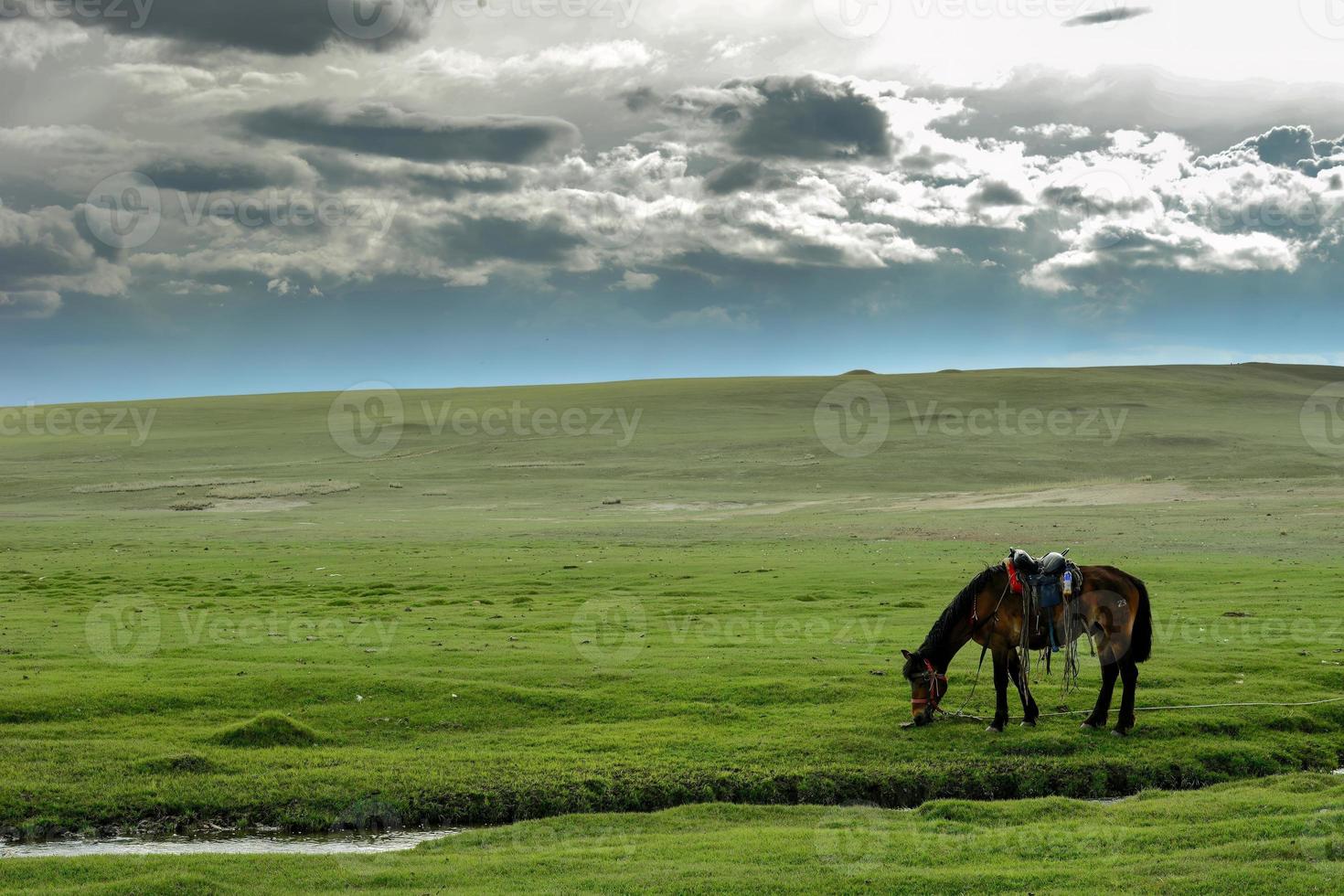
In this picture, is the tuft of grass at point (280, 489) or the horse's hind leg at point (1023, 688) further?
the tuft of grass at point (280, 489)

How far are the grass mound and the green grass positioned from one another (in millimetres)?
3839

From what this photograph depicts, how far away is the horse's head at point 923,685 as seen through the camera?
50.9 feet

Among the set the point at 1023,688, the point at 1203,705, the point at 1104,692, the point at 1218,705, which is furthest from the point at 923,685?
the point at 1218,705

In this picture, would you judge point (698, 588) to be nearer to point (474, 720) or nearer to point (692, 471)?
point (474, 720)

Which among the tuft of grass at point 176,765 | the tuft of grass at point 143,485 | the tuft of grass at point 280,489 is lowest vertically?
the tuft of grass at point 176,765

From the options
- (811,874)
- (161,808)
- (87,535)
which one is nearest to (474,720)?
(161,808)

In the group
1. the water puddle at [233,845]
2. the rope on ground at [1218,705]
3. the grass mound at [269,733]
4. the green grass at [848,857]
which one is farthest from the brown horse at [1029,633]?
the grass mound at [269,733]

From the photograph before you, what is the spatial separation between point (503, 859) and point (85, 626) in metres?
16.2

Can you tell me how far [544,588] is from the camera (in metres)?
29.6

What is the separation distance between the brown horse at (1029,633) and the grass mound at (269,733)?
836 cm

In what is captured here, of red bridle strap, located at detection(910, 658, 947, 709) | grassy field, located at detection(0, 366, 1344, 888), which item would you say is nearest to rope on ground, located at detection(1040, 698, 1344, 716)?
grassy field, located at detection(0, 366, 1344, 888)

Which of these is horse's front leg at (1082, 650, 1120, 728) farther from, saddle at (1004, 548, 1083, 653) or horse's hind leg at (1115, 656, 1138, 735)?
saddle at (1004, 548, 1083, 653)

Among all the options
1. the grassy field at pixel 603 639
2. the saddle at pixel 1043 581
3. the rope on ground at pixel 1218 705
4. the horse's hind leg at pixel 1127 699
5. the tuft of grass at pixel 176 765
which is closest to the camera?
the grassy field at pixel 603 639

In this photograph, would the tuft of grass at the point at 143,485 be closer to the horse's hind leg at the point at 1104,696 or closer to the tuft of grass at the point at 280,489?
the tuft of grass at the point at 280,489
